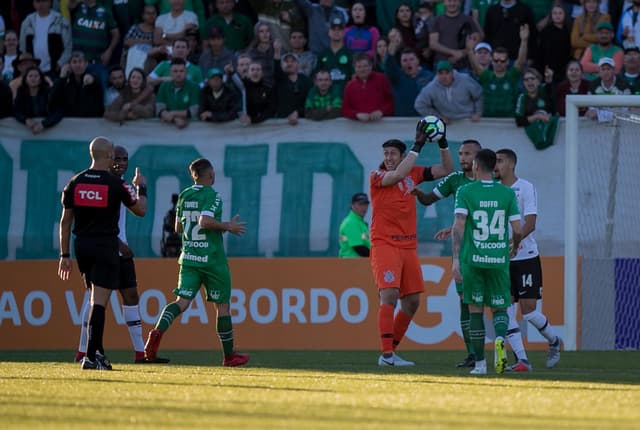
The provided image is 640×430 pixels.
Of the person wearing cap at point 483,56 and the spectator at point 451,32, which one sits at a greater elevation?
the spectator at point 451,32

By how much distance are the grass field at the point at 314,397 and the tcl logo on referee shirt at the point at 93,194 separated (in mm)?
1446

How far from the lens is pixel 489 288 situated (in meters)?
11.0

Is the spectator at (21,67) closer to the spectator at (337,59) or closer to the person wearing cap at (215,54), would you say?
the person wearing cap at (215,54)

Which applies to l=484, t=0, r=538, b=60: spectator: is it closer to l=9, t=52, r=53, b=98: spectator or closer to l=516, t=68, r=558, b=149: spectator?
l=516, t=68, r=558, b=149: spectator

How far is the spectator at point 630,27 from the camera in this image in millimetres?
18703

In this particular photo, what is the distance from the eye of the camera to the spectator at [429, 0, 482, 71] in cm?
1870

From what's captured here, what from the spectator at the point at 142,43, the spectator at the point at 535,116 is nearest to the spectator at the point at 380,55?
the spectator at the point at 535,116

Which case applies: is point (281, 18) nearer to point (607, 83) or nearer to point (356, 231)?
point (356, 231)

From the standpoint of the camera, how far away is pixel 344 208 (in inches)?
685

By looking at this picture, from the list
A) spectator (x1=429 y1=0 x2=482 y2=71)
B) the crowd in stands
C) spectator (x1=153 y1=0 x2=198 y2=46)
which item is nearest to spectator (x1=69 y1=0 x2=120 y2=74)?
the crowd in stands

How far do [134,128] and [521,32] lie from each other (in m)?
5.63

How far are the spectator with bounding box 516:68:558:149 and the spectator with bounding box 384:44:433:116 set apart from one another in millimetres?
1602

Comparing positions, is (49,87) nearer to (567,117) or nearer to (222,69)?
(222,69)

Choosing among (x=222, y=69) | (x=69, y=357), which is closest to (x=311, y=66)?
(x=222, y=69)
